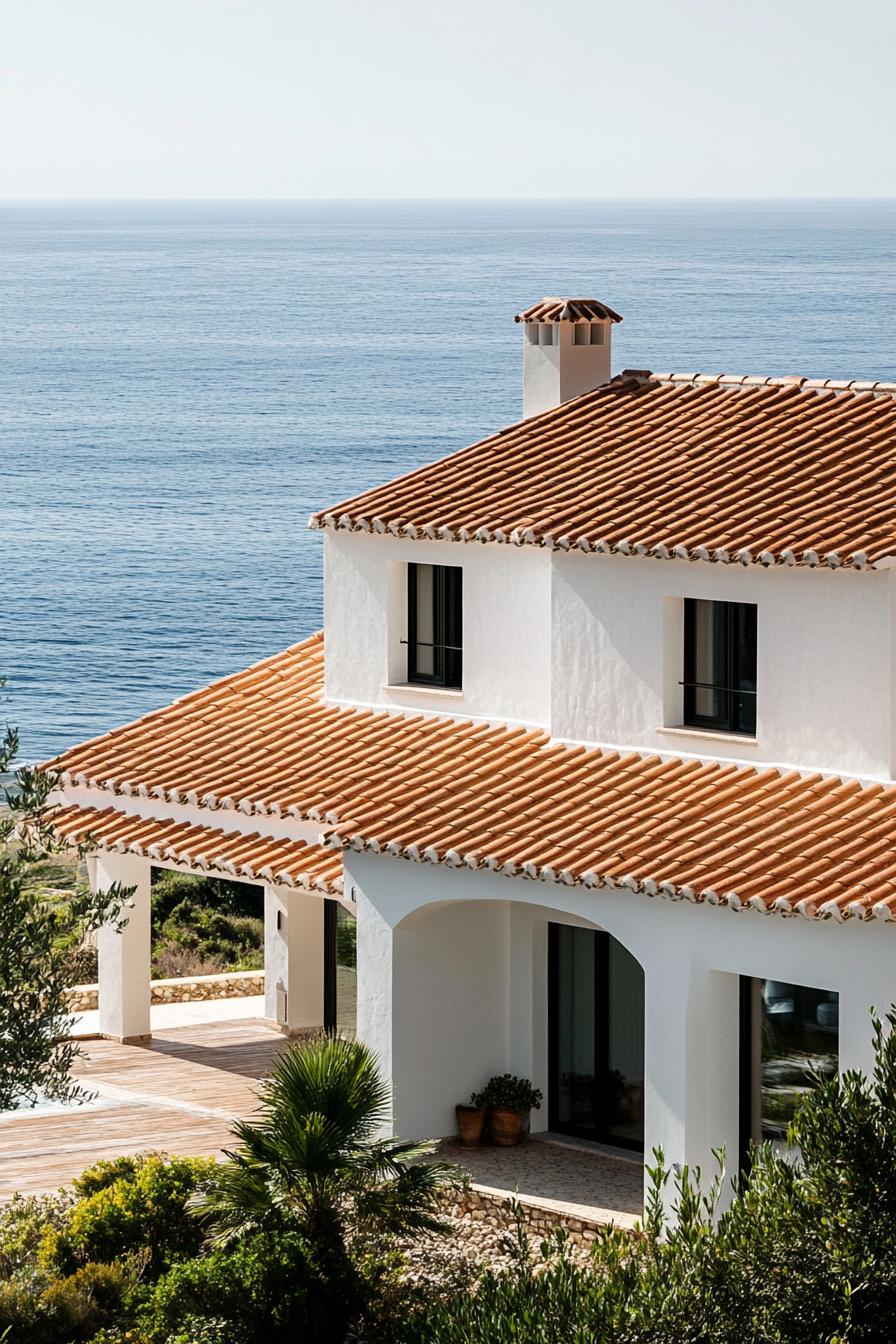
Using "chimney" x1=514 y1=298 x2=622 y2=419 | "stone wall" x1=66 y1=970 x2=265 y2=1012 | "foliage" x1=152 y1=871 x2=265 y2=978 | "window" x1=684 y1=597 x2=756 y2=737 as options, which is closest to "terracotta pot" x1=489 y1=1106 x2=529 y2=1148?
"window" x1=684 y1=597 x2=756 y2=737

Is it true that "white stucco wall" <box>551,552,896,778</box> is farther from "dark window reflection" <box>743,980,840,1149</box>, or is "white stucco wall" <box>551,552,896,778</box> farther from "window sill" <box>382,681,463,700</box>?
"dark window reflection" <box>743,980,840,1149</box>

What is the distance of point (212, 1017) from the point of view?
3186 cm

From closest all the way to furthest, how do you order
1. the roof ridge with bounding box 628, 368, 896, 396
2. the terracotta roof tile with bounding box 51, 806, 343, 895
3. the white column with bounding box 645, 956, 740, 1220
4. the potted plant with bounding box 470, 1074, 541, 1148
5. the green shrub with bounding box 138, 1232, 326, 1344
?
the green shrub with bounding box 138, 1232, 326, 1344
the white column with bounding box 645, 956, 740, 1220
the potted plant with bounding box 470, 1074, 541, 1148
the terracotta roof tile with bounding box 51, 806, 343, 895
the roof ridge with bounding box 628, 368, 896, 396

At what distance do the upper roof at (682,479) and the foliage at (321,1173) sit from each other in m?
6.95

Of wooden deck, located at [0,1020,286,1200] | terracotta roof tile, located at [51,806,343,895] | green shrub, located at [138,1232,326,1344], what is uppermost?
terracotta roof tile, located at [51,806,343,895]

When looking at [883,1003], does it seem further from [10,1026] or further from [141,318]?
[141,318]

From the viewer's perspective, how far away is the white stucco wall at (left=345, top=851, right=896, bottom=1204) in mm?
20375

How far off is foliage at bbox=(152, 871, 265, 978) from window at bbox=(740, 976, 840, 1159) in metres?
17.7

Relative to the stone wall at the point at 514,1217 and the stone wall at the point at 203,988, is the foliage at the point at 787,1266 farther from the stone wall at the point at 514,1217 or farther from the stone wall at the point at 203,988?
the stone wall at the point at 203,988

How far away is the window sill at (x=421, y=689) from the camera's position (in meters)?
26.7

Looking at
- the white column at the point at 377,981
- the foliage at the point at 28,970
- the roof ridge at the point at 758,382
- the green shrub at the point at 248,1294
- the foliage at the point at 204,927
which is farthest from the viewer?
the foliage at the point at 204,927

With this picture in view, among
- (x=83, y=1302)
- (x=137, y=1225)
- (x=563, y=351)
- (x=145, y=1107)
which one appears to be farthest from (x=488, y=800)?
(x=563, y=351)

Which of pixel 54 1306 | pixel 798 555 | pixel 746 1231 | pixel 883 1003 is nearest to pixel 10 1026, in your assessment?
pixel 54 1306

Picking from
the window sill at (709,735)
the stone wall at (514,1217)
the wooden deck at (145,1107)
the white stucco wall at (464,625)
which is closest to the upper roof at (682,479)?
the white stucco wall at (464,625)
